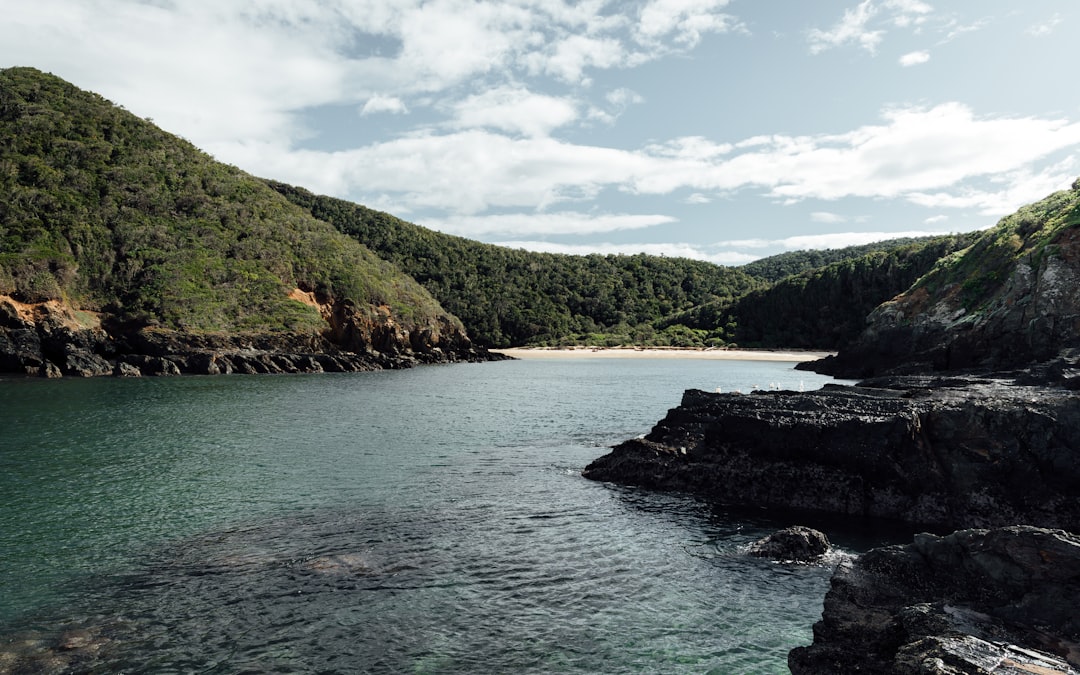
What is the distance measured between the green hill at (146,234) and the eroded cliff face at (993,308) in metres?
63.5

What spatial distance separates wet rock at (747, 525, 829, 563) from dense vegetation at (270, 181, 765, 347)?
11750 cm

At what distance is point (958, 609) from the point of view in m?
7.95

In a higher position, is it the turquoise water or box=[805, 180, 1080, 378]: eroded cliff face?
box=[805, 180, 1080, 378]: eroded cliff face

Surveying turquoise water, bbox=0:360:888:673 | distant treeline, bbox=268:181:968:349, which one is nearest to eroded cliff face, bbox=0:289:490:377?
turquoise water, bbox=0:360:888:673

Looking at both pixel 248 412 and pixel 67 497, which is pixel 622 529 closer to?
pixel 67 497

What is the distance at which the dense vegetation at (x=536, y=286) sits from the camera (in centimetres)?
14375

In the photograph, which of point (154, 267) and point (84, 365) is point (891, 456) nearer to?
point (84, 365)

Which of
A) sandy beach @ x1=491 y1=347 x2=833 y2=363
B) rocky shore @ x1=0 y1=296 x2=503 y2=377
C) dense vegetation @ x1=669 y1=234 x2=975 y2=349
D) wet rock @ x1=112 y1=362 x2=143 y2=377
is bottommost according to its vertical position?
sandy beach @ x1=491 y1=347 x2=833 y2=363

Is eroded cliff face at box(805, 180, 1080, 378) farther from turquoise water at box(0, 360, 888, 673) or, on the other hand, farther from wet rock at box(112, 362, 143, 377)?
wet rock at box(112, 362, 143, 377)

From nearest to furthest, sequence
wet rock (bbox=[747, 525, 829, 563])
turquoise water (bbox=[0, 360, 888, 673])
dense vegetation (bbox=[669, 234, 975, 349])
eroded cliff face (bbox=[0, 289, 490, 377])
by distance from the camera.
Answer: turquoise water (bbox=[0, 360, 888, 673])
wet rock (bbox=[747, 525, 829, 563])
eroded cliff face (bbox=[0, 289, 490, 377])
dense vegetation (bbox=[669, 234, 975, 349])

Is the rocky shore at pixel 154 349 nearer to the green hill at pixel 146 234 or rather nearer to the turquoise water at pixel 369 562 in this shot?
the green hill at pixel 146 234

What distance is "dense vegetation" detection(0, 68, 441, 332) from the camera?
62250 mm

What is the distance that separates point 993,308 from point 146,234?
83.4m

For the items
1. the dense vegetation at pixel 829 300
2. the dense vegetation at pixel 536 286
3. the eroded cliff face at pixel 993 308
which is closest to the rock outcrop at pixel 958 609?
the eroded cliff face at pixel 993 308
